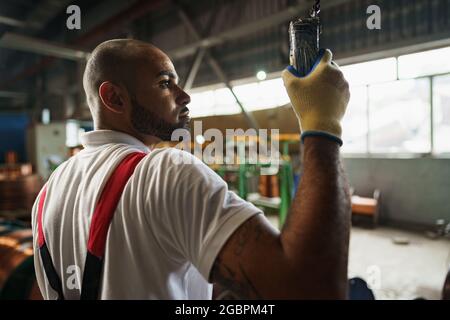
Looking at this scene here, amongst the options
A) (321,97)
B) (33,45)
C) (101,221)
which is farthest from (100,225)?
(33,45)

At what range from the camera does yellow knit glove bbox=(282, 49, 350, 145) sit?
693 millimetres

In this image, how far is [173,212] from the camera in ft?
2.19

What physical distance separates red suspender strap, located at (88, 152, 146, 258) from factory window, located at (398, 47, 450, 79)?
5653 millimetres

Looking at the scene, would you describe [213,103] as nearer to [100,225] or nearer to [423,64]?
[423,64]

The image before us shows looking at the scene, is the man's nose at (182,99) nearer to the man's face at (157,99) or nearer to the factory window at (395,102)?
the man's face at (157,99)

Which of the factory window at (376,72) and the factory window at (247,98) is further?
the factory window at (247,98)

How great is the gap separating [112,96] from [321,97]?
56 cm

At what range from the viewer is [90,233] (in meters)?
0.74

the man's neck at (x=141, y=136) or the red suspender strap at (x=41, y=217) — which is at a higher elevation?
the man's neck at (x=141, y=136)

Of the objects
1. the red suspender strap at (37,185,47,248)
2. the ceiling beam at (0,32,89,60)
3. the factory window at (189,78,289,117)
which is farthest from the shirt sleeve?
the factory window at (189,78,289,117)

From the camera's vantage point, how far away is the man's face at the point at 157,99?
89 cm

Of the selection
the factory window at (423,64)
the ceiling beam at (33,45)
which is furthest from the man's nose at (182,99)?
the factory window at (423,64)

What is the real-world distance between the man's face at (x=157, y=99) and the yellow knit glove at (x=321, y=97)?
337 millimetres
